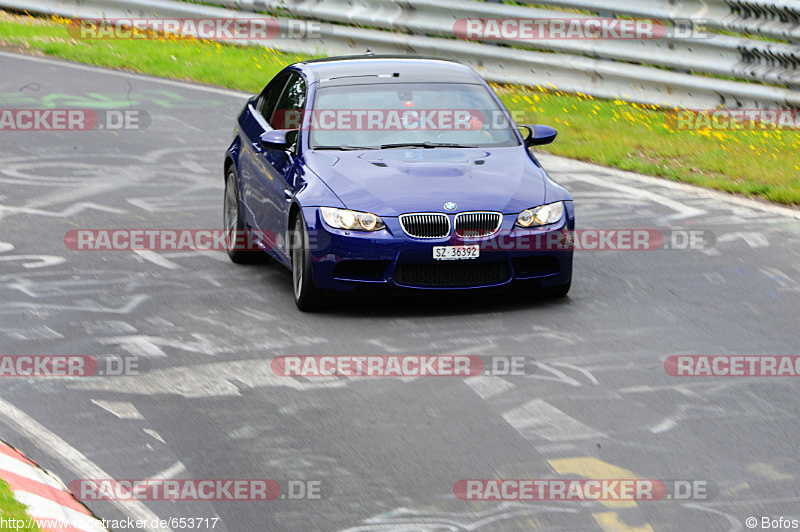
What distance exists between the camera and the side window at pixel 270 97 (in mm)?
11289

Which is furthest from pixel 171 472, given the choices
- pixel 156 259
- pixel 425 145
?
pixel 156 259

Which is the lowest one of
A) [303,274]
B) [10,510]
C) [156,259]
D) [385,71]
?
[156,259]

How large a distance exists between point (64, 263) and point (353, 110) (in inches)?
102

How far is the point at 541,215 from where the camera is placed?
31.1ft

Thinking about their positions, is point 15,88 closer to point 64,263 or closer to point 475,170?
point 64,263

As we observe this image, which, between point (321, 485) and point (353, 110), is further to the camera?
point (353, 110)

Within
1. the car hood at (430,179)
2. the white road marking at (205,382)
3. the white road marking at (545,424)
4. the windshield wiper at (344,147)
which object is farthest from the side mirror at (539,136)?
the white road marking at (545,424)

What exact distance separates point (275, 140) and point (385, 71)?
1.23 m

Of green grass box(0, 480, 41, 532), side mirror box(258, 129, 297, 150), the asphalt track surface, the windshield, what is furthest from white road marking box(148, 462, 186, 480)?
the windshield

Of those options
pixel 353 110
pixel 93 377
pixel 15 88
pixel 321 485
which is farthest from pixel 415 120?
pixel 15 88

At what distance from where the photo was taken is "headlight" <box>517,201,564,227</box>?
9.40 m

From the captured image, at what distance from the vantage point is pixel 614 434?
693 cm

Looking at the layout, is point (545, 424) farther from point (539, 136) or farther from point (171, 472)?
point (539, 136)

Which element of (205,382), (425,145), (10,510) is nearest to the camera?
(10,510)
